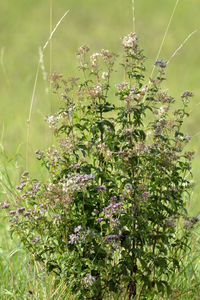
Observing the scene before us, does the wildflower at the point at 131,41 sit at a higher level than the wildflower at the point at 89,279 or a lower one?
higher

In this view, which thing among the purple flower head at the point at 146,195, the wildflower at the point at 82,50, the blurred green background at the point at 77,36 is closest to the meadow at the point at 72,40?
the blurred green background at the point at 77,36

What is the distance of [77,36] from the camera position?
42.3ft

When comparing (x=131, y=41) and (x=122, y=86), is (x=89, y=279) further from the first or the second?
(x=131, y=41)

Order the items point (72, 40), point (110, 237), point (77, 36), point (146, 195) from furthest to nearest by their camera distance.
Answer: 1. point (77, 36)
2. point (72, 40)
3. point (146, 195)
4. point (110, 237)

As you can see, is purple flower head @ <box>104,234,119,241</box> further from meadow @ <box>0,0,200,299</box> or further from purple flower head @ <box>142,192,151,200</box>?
meadow @ <box>0,0,200,299</box>

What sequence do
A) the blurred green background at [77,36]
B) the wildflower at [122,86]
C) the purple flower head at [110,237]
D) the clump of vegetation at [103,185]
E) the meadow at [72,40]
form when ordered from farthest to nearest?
the blurred green background at [77,36] < the meadow at [72,40] < the wildflower at [122,86] < the clump of vegetation at [103,185] < the purple flower head at [110,237]

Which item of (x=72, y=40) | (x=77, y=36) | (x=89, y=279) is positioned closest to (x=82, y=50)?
(x=89, y=279)

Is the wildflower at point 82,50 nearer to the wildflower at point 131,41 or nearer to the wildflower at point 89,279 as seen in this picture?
the wildflower at point 131,41

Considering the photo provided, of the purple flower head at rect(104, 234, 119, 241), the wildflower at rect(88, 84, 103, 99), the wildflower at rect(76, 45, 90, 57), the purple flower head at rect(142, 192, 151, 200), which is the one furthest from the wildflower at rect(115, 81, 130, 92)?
the purple flower head at rect(104, 234, 119, 241)

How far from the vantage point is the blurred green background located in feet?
35.3

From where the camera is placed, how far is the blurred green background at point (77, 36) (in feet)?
35.3

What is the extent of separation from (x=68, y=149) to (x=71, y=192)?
13.2 inches

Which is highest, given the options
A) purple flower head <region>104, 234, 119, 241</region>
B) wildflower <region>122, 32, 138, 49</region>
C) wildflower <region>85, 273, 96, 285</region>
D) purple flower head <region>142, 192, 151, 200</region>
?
wildflower <region>122, 32, 138, 49</region>

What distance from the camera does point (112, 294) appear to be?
2.73 m
